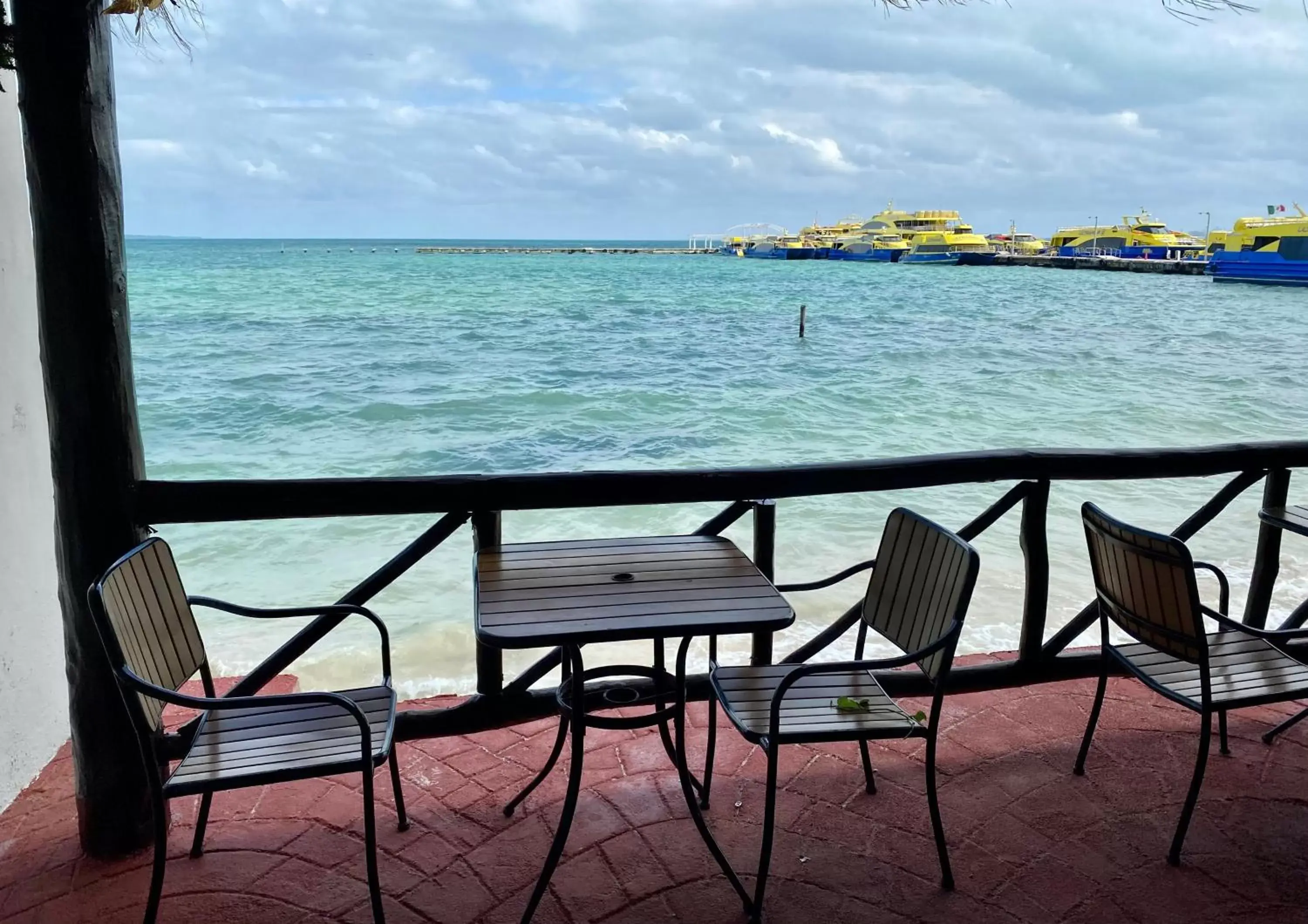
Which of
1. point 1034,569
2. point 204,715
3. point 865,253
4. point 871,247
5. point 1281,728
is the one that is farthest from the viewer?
point 865,253

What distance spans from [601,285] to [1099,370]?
999 inches

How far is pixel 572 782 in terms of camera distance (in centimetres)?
209

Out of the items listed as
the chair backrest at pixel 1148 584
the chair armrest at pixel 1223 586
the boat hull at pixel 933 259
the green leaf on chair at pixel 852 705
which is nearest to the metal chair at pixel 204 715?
the green leaf on chair at pixel 852 705

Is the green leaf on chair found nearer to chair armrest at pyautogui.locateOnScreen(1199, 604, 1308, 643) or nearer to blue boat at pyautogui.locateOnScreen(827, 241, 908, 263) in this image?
chair armrest at pyautogui.locateOnScreen(1199, 604, 1308, 643)

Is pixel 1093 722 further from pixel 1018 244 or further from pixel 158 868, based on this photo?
pixel 1018 244

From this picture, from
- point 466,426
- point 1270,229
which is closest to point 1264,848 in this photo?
point 466,426

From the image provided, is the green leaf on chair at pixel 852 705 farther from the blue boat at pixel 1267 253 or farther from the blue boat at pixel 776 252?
the blue boat at pixel 776 252

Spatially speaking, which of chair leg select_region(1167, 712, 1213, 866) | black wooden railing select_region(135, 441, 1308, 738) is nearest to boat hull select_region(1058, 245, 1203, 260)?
black wooden railing select_region(135, 441, 1308, 738)

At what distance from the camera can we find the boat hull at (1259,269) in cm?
3394

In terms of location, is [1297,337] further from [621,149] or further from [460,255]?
[460,255]

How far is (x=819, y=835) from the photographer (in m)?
2.46

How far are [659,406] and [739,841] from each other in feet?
38.0

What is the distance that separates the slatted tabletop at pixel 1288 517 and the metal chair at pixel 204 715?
9.10ft

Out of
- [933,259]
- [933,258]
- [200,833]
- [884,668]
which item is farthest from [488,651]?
[933,259]
